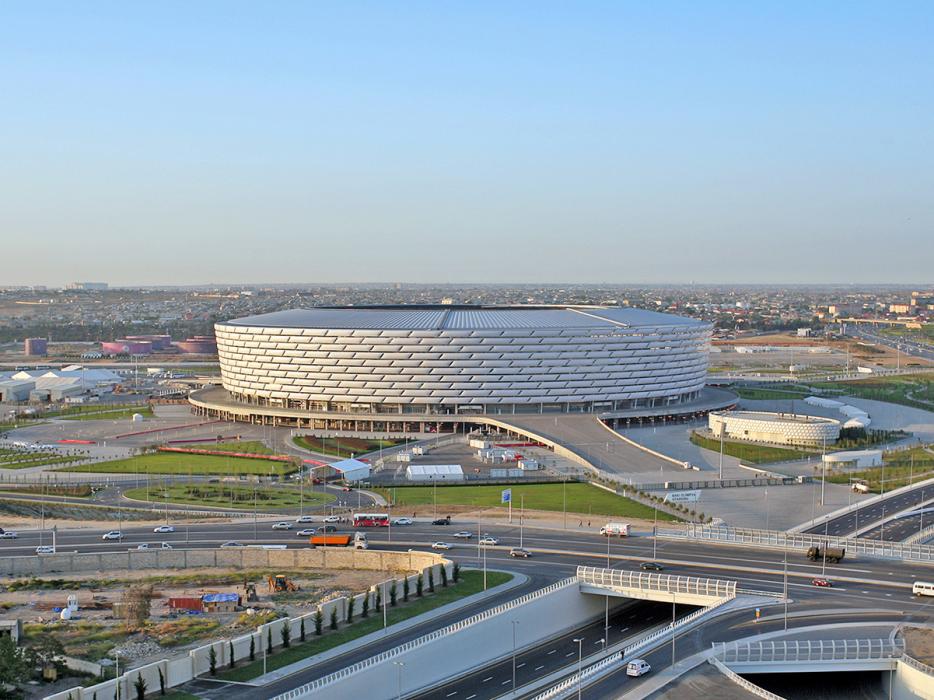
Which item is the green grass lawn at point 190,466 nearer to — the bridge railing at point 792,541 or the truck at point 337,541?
the truck at point 337,541

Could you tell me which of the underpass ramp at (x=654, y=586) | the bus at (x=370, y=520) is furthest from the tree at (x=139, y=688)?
the bus at (x=370, y=520)

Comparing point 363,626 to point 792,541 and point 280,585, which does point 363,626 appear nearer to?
point 280,585

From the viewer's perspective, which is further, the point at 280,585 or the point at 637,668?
the point at 280,585

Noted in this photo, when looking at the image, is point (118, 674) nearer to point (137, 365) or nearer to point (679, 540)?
point (679, 540)

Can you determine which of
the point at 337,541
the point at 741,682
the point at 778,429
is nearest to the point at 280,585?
the point at 337,541

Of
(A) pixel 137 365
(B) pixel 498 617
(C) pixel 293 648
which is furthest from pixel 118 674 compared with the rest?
(A) pixel 137 365

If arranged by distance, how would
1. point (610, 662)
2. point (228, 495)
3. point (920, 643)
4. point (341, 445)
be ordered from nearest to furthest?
point (610, 662), point (920, 643), point (228, 495), point (341, 445)
